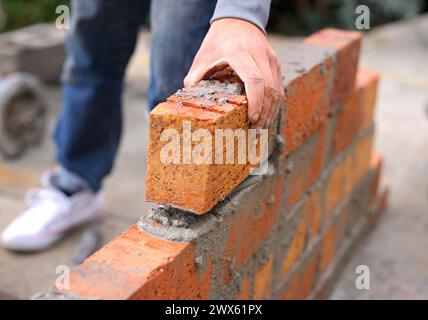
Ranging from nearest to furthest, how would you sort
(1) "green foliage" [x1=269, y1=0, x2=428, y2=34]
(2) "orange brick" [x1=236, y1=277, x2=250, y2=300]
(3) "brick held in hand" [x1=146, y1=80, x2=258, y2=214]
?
(3) "brick held in hand" [x1=146, y1=80, x2=258, y2=214] < (2) "orange brick" [x1=236, y1=277, x2=250, y2=300] < (1) "green foliage" [x1=269, y1=0, x2=428, y2=34]

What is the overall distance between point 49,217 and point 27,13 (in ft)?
15.8

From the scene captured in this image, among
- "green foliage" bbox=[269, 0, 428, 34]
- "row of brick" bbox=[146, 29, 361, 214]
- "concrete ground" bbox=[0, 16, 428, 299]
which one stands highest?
"row of brick" bbox=[146, 29, 361, 214]

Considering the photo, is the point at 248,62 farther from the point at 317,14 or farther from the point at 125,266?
the point at 317,14

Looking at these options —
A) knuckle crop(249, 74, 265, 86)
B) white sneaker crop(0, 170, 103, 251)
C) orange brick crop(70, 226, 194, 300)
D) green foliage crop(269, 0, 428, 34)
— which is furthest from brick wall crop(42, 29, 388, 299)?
green foliage crop(269, 0, 428, 34)

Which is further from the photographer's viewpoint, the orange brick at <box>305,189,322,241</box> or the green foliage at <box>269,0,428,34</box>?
the green foliage at <box>269,0,428,34</box>

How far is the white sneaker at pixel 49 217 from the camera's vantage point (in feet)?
7.41

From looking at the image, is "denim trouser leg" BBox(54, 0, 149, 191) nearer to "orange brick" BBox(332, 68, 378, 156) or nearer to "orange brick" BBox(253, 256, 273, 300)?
"orange brick" BBox(332, 68, 378, 156)

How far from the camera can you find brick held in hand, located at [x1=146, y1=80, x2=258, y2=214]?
1101 mm

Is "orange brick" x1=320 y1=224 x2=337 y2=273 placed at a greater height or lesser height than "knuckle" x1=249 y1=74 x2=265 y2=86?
lesser

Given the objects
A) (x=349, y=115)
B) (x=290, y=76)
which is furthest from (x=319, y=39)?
(x=290, y=76)

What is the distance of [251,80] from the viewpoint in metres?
1.20

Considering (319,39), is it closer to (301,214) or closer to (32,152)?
(301,214)

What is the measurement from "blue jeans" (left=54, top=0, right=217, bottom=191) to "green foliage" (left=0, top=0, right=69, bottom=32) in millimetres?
4606

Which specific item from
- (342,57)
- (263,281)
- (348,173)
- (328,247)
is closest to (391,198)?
(348,173)
